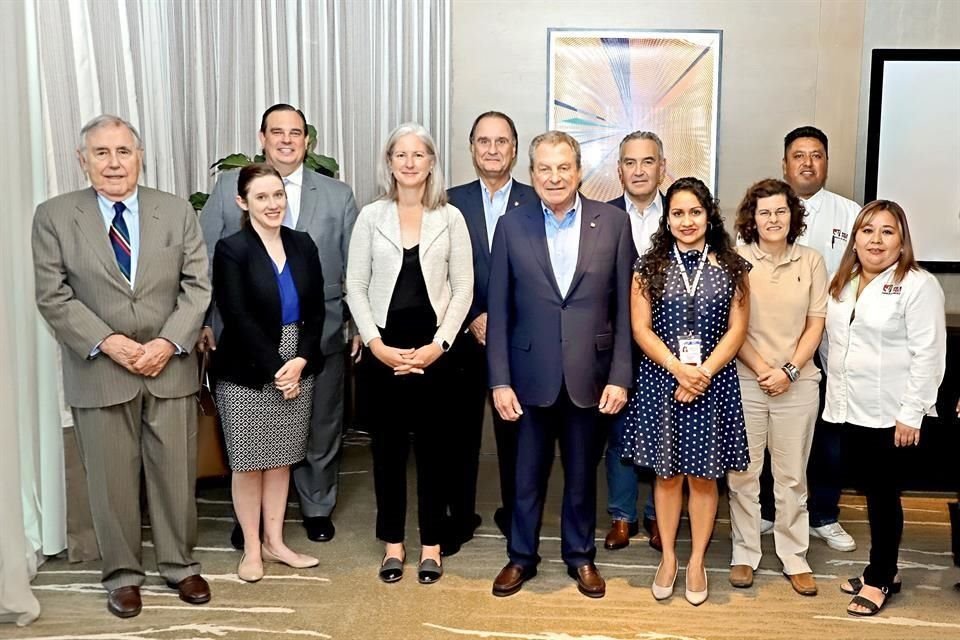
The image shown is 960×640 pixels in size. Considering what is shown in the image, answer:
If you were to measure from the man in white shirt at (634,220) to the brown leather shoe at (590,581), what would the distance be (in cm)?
45

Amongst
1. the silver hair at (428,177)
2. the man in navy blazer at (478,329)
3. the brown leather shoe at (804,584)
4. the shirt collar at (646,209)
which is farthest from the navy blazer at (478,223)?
the brown leather shoe at (804,584)

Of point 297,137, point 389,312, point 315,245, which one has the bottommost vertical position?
point 389,312

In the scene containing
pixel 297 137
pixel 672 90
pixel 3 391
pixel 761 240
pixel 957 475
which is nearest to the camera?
pixel 3 391

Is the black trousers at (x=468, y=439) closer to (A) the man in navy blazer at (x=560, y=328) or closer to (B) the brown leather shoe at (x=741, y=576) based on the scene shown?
(A) the man in navy blazer at (x=560, y=328)

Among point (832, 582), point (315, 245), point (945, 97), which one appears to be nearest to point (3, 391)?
point (315, 245)

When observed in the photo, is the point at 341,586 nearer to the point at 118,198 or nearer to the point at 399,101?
the point at 118,198

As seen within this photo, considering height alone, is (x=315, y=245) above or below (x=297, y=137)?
below

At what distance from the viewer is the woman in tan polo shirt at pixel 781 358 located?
3.51m

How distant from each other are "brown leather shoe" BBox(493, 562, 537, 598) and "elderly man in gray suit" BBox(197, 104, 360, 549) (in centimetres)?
90

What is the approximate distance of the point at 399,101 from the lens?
5371 mm

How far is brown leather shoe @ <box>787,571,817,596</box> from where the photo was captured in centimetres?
353

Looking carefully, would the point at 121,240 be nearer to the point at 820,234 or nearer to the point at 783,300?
the point at 783,300

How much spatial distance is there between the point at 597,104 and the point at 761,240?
200cm

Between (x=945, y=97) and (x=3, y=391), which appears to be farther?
(x=945, y=97)
